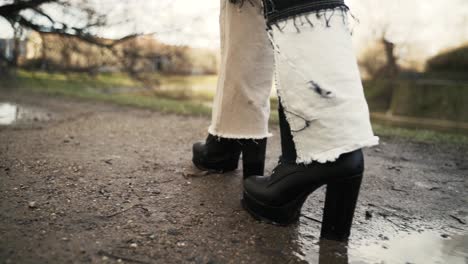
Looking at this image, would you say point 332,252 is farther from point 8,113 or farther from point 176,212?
point 8,113

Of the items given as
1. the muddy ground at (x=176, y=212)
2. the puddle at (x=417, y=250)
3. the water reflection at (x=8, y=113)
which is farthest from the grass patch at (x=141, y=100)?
the puddle at (x=417, y=250)

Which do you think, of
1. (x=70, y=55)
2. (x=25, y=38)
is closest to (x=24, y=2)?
(x=25, y=38)

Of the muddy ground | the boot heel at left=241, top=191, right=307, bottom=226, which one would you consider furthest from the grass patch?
the boot heel at left=241, top=191, right=307, bottom=226

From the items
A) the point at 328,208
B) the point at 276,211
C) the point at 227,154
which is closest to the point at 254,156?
the point at 227,154

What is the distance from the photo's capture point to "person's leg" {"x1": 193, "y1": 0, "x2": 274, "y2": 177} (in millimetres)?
1513

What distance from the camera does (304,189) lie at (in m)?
1.19

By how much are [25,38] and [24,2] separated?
465 millimetres

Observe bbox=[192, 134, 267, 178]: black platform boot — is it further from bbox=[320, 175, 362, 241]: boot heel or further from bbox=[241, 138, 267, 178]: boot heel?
bbox=[320, 175, 362, 241]: boot heel

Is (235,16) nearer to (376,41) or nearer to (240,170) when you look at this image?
(240,170)

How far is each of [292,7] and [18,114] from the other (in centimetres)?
372

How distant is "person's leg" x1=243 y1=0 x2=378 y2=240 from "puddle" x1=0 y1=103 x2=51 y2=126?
302 cm

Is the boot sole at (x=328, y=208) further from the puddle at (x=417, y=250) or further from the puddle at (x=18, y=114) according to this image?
the puddle at (x=18, y=114)

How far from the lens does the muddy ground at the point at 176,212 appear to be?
110 centimetres

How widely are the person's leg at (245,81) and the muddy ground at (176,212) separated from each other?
10.0 inches
